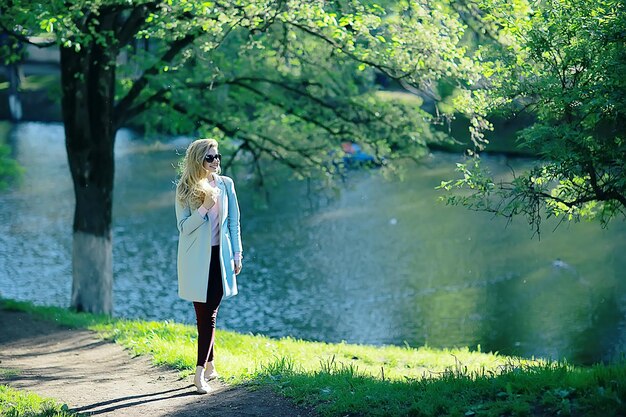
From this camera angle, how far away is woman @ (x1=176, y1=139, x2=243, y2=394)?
743 centimetres

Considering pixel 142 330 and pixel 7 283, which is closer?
pixel 142 330

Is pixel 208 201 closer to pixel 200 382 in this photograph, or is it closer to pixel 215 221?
pixel 215 221

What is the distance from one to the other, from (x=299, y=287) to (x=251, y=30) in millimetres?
10281

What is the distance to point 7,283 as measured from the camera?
72.5 feet

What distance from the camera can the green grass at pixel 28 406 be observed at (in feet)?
23.4

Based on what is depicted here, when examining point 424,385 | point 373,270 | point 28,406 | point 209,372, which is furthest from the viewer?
point 373,270

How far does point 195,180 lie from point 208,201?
21cm

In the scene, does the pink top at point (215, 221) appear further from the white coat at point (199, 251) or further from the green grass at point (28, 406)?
the green grass at point (28, 406)

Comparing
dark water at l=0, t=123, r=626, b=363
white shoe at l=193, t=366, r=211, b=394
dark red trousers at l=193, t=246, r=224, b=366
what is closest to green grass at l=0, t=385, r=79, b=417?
white shoe at l=193, t=366, r=211, b=394

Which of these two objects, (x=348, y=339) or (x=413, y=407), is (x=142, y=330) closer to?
(x=413, y=407)

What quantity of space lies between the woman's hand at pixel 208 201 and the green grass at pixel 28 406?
1.99m

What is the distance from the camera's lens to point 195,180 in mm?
7445

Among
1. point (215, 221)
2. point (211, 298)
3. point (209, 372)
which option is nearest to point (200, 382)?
point (209, 372)

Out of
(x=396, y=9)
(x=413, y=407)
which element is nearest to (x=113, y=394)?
(x=413, y=407)
